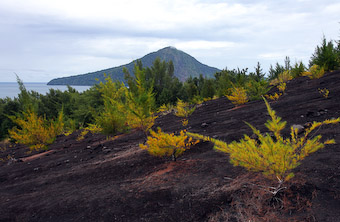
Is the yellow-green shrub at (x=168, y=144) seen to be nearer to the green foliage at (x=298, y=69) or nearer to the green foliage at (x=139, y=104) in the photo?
the green foliage at (x=139, y=104)

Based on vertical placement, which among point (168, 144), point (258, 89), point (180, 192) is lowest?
point (180, 192)

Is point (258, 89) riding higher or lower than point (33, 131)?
higher

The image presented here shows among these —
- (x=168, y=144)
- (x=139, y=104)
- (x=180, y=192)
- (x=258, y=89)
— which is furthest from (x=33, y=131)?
(x=258, y=89)

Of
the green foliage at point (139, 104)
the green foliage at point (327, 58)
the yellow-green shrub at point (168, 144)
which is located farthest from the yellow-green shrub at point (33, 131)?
the green foliage at point (327, 58)

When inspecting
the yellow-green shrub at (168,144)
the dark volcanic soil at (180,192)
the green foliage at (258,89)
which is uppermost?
the green foliage at (258,89)

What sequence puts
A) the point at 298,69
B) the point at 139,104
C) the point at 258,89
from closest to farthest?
the point at 139,104 → the point at 258,89 → the point at 298,69

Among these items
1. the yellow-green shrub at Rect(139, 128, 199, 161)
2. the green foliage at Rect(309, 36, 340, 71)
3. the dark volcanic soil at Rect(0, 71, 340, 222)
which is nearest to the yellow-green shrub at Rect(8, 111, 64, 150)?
the dark volcanic soil at Rect(0, 71, 340, 222)

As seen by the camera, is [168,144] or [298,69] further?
[298,69]

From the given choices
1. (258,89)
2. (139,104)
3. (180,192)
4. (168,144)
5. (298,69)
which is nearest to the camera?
(180,192)

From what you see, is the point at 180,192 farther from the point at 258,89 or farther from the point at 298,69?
the point at 298,69

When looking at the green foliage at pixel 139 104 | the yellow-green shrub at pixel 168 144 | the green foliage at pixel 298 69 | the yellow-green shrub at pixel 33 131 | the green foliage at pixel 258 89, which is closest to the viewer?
the yellow-green shrub at pixel 168 144

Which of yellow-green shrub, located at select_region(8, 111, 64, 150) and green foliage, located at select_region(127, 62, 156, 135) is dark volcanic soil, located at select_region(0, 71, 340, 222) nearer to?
green foliage, located at select_region(127, 62, 156, 135)

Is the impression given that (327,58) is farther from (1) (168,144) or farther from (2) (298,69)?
(1) (168,144)

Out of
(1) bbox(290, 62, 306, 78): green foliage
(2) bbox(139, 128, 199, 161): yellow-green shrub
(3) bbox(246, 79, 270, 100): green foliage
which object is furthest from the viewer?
(1) bbox(290, 62, 306, 78): green foliage
